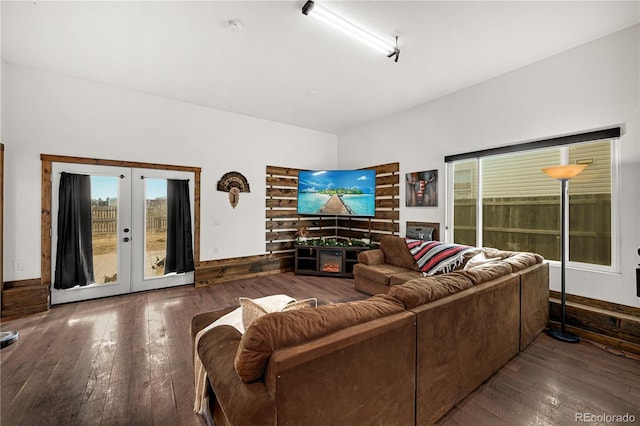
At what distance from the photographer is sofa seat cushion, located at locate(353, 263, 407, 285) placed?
379cm

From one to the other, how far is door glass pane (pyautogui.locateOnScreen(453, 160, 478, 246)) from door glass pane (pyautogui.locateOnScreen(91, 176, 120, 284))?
5275 mm

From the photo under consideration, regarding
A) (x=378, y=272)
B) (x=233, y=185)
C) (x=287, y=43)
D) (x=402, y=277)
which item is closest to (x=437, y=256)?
(x=402, y=277)

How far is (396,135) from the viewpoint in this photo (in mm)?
5020

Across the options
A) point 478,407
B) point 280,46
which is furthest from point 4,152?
Answer: point 478,407

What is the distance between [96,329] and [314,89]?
4159 mm

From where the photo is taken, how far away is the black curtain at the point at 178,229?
14.5 feet

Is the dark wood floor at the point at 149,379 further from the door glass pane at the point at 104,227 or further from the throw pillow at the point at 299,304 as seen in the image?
the throw pillow at the point at 299,304

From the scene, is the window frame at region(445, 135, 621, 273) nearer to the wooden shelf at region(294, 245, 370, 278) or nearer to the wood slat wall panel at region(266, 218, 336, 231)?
the wooden shelf at region(294, 245, 370, 278)

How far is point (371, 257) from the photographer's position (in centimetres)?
437

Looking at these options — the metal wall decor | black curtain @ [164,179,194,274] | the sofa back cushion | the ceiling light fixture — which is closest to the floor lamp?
the sofa back cushion

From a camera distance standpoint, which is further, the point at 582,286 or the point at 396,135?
the point at 396,135

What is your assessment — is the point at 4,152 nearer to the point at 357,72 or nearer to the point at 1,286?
the point at 1,286

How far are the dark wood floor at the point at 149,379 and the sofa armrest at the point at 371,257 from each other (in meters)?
2.19

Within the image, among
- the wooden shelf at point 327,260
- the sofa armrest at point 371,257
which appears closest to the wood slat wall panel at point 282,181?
the wooden shelf at point 327,260
